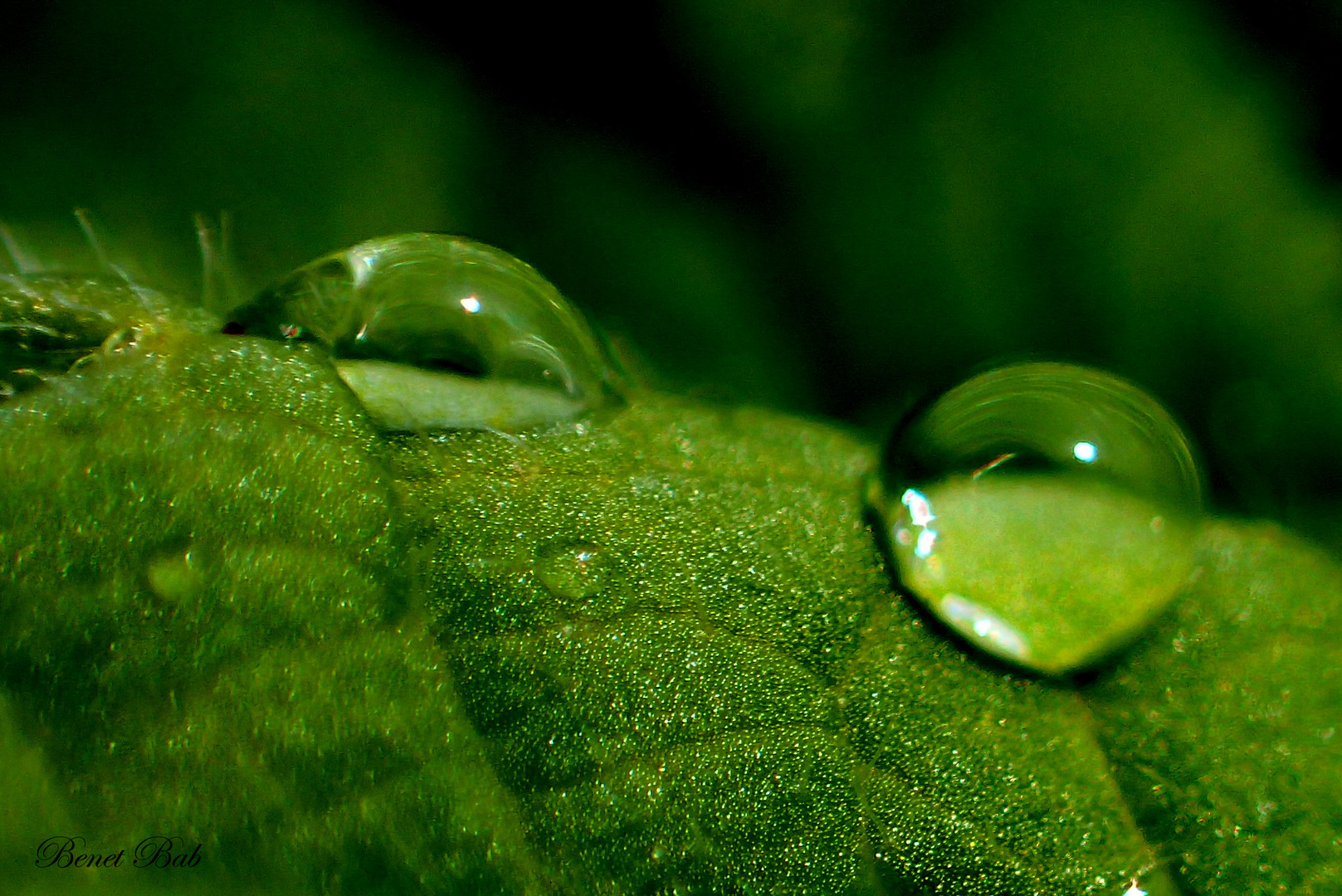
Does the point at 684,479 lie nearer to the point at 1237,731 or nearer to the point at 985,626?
the point at 985,626

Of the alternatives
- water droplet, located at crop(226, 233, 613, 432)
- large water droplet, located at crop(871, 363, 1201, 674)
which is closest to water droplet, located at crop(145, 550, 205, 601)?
water droplet, located at crop(226, 233, 613, 432)

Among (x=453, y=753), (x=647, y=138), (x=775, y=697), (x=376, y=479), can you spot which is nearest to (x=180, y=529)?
(x=376, y=479)

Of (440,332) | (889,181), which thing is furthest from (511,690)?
(889,181)

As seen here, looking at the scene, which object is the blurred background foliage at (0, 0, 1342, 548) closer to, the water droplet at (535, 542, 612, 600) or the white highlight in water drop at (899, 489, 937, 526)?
the white highlight in water drop at (899, 489, 937, 526)

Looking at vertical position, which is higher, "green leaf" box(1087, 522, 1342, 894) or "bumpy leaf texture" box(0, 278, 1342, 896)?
"green leaf" box(1087, 522, 1342, 894)

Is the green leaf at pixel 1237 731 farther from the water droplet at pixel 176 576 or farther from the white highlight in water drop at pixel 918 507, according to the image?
the water droplet at pixel 176 576

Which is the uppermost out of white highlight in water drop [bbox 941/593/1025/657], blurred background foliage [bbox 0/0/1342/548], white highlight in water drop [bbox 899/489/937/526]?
blurred background foliage [bbox 0/0/1342/548]

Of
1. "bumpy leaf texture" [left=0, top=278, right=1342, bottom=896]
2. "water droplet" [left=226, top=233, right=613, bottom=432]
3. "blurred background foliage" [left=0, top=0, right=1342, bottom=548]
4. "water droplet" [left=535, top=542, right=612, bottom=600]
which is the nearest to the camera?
"bumpy leaf texture" [left=0, top=278, right=1342, bottom=896]
